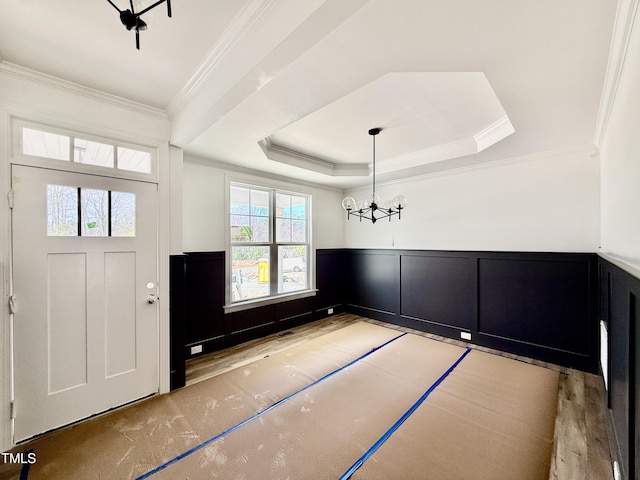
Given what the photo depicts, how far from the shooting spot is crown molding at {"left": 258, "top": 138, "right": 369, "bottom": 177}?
3557 millimetres

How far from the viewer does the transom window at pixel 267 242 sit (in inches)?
158

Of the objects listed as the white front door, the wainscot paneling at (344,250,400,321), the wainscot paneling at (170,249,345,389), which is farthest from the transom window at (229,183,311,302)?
the white front door

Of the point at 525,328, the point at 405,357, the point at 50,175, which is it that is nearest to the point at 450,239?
the point at 525,328

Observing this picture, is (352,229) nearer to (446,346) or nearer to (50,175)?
(446,346)

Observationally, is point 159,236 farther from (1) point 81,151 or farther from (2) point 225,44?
(2) point 225,44

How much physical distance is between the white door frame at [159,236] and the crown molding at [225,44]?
0.61 metres

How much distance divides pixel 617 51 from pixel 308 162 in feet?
10.4

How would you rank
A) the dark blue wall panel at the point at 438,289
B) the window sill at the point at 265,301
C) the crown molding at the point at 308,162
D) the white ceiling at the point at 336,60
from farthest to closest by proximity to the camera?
the dark blue wall panel at the point at 438,289, the window sill at the point at 265,301, the crown molding at the point at 308,162, the white ceiling at the point at 336,60

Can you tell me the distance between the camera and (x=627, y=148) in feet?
5.13

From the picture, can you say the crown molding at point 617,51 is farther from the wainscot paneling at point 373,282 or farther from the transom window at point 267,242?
the transom window at point 267,242

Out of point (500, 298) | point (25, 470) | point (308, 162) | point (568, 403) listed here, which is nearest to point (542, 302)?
point (500, 298)

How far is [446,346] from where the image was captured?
12.2ft

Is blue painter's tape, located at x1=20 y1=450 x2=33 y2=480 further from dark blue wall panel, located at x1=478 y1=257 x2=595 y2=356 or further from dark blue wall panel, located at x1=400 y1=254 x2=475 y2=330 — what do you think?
dark blue wall panel, located at x1=478 y1=257 x2=595 y2=356

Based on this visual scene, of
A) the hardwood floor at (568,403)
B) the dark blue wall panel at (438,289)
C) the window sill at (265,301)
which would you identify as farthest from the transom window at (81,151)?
the dark blue wall panel at (438,289)
